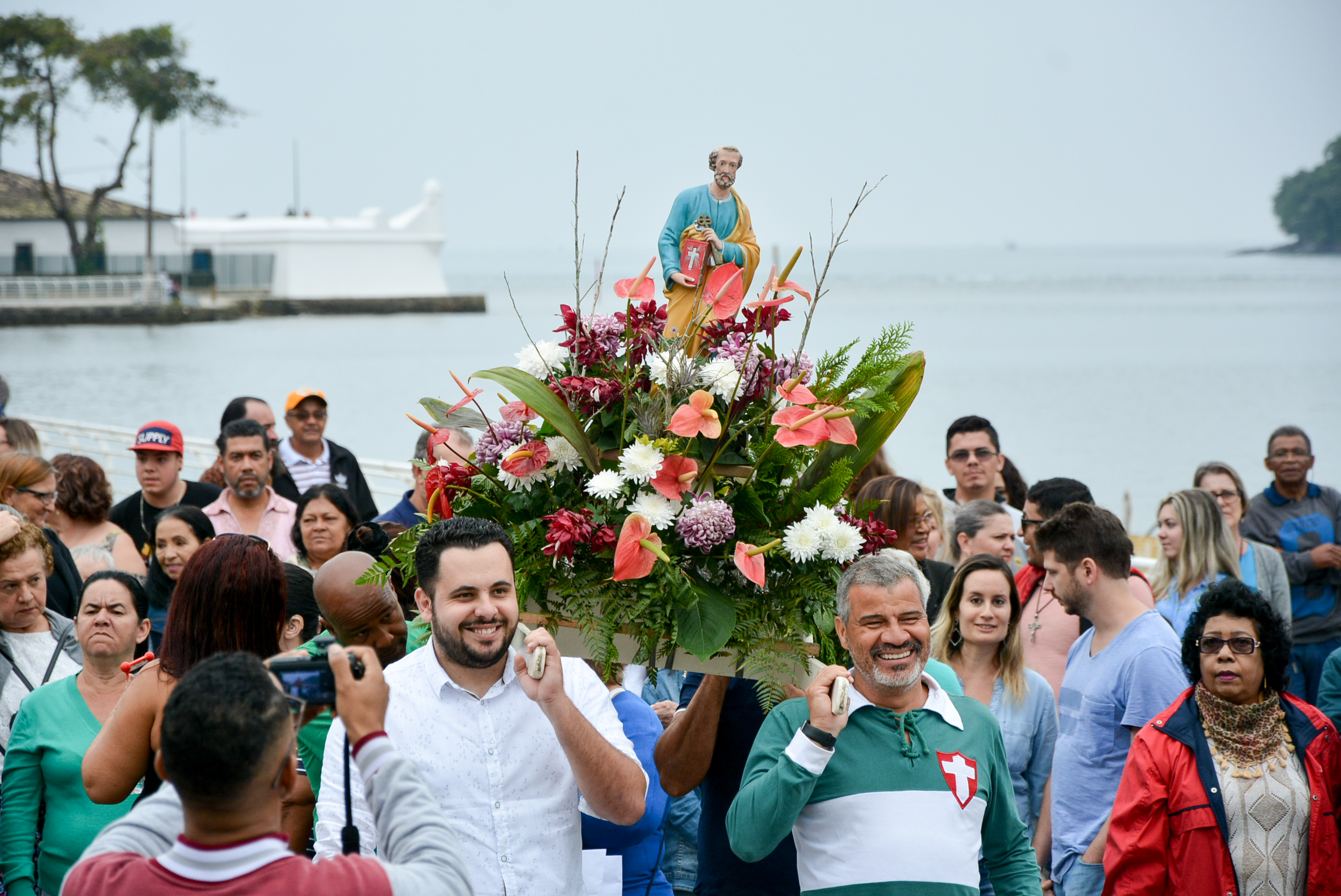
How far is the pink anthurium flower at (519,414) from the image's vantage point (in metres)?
3.27

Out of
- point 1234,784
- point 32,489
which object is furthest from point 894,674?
point 32,489

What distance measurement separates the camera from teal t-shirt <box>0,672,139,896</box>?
11.6 ft

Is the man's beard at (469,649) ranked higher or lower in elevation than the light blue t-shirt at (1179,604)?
higher

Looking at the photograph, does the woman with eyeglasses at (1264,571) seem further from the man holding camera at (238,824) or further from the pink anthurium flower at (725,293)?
the man holding camera at (238,824)

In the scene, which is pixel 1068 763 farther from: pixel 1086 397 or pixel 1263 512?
pixel 1086 397

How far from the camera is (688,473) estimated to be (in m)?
3.04

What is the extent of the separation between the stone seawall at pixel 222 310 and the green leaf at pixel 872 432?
5607 cm

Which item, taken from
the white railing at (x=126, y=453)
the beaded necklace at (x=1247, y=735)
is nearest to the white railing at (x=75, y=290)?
the white railing at (x=126, y=453)

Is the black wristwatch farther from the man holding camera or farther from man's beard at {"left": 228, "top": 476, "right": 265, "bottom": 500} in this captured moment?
man's beard at {"left": 228, "top": 476, "right": 265, "bottom": 500}

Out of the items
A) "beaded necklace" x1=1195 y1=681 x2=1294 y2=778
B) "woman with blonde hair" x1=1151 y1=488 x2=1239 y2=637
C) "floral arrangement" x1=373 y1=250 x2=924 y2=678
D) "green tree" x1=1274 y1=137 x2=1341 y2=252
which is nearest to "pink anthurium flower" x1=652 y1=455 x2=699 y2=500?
"floral arrangement" x1=373 y1=250 x2=924 y2=678

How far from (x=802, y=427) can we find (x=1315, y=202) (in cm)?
11760

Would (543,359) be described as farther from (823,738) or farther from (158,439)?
(158,439)

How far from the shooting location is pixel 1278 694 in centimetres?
385

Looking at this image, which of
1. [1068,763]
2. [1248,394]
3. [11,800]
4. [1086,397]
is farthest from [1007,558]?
[1248,394]
